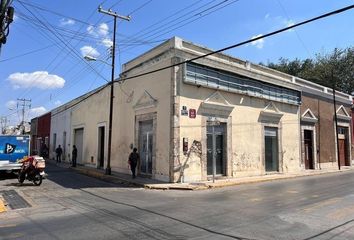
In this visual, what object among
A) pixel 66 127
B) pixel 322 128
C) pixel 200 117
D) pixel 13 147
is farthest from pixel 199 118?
pixel 66 127

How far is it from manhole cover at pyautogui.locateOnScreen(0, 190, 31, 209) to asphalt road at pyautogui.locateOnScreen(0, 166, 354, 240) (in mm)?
259

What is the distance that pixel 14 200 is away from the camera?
13312 millimetres

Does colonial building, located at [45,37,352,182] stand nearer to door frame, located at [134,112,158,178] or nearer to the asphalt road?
door frame, located at [134,112,158,178]

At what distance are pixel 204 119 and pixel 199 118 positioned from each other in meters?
0.38

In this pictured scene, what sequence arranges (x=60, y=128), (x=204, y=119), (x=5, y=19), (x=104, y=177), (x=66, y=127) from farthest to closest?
(x=60, y=128), (x=66, y=127), (x=104, y=177), (x=204, y=119), (x=5, y=19)

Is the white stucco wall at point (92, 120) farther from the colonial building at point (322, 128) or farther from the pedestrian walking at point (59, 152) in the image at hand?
the colonial building at point (322, 128)

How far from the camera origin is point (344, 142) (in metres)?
34.6

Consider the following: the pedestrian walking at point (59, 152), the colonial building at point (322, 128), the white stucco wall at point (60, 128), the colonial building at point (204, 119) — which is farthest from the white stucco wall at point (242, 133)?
the pedestrian walking at point (59, 152)

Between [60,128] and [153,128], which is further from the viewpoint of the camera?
[60,128]

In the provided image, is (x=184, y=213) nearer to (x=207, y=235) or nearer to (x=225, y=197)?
(x=207, y=235)

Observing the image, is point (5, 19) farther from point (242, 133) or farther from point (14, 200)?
point (242, 133)

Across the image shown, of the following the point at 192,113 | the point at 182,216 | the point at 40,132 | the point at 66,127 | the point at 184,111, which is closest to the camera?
the point at 182,216

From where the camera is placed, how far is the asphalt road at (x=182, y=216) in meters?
7.74

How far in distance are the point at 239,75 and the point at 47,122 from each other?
1206 inches
